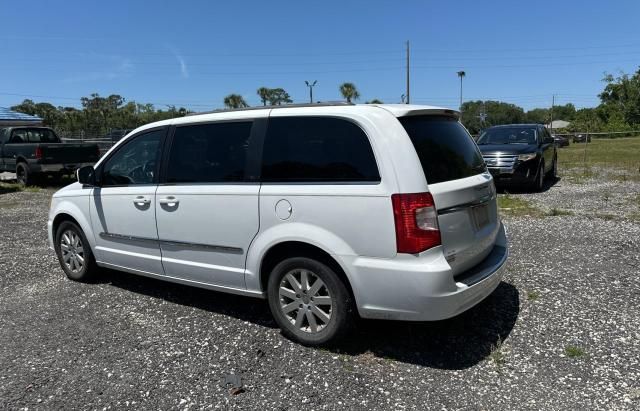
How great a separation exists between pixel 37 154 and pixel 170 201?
12.8m

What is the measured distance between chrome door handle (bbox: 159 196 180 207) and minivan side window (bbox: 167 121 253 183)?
163mm

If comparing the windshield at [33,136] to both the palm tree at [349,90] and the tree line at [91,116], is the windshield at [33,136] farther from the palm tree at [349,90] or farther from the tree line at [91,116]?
the palm tree at [349,90]

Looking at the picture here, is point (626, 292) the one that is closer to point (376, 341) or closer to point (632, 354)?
point (632, 354)

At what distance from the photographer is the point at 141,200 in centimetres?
474

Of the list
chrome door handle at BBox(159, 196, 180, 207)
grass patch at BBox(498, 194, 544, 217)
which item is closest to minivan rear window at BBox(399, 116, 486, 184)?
chrome door handle at BBox(159, 196, 180, 207)

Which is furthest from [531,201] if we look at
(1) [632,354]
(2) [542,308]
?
(1) [632,354]

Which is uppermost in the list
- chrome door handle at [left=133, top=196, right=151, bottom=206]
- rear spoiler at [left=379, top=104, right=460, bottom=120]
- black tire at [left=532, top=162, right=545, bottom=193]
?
rear spoiler at [left=379, top=104, right=460, bottom=120]

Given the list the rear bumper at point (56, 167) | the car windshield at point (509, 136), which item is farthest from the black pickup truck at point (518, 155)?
the rear bumper at point (56, 167)

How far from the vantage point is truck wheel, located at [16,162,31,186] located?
51.5 ft

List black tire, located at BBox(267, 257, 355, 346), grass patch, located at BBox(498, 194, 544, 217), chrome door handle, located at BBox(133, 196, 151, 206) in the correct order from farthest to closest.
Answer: grass patch, located at BBox(498, 194, 544, 217), chrome door handle, located at BBox(133, 196, 151, 206), black tire, located at BBox(267, 257, 355, 346)

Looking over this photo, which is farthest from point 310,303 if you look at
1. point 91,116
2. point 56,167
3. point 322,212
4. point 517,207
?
point 91,116

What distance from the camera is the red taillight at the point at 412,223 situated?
332cm

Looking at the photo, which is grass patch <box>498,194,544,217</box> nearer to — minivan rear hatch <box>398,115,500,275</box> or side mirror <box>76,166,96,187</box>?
minivan rear hatch <box>398,115,500,275</box>

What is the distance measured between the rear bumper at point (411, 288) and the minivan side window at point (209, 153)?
4.48 ft
